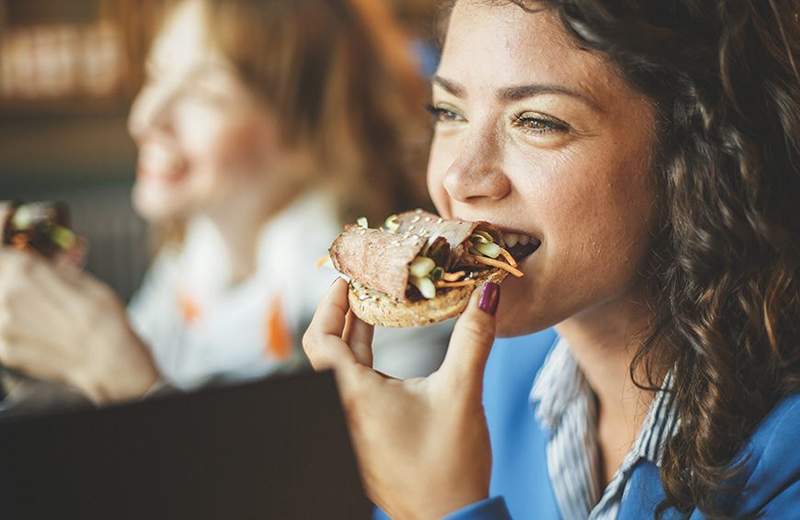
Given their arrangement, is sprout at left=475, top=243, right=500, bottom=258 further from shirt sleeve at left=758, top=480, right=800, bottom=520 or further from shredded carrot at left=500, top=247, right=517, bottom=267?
shirt sleeve at left=758, top=480, right=800, bottom=520

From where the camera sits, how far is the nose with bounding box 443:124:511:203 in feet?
3.75

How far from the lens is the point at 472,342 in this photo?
1030 millimetres

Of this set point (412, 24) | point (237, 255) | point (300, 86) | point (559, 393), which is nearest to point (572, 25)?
point (559, 393)

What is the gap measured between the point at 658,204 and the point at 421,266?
342 millimetres

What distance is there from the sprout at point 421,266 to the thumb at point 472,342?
0.13 m

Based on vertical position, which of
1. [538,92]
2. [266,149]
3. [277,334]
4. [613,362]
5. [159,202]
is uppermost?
[538,92]

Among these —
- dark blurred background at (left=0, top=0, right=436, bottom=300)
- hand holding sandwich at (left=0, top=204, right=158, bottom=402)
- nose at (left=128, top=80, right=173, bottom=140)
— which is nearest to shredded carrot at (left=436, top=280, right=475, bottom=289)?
hand holding sandwich at (left=0, top=204, right=158, bottom=402)

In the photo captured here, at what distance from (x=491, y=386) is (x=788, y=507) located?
2.02 ft

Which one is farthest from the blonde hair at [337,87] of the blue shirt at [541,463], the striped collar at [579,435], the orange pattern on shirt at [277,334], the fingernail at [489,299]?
the fingernail at [489,299]

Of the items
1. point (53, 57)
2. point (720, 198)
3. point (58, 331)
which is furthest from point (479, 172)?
point (53, 57)

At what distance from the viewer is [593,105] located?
1.13m

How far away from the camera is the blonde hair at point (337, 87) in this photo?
2.59m

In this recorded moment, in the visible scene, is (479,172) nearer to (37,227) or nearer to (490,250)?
(490,250)

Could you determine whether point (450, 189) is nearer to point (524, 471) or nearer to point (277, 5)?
point (524, 471)
